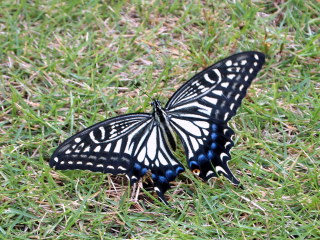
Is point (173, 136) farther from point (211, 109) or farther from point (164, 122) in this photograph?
point (211, 109)

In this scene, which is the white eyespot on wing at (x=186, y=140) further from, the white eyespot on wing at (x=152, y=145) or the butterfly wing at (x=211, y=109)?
the white eyespot on wing at (x=152, y=145)

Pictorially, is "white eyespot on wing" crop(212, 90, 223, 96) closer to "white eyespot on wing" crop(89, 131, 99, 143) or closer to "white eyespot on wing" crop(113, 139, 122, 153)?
"white eyespot on wing" crop(113, 139, 122, 153)

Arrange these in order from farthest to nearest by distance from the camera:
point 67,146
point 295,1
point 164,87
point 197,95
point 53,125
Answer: point 295,1, point 164,87, point 53,125, point 197,95, point 67,146

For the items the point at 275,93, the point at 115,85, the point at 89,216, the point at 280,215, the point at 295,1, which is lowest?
the point at 89,216

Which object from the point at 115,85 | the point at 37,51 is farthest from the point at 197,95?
the point at 37,51

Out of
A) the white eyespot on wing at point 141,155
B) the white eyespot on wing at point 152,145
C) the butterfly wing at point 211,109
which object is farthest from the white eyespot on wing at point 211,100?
the white eyespot on wing at point 141,155

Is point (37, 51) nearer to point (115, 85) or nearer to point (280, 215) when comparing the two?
point (115, 85)

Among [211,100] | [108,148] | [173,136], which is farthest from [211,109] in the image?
[108,148]
